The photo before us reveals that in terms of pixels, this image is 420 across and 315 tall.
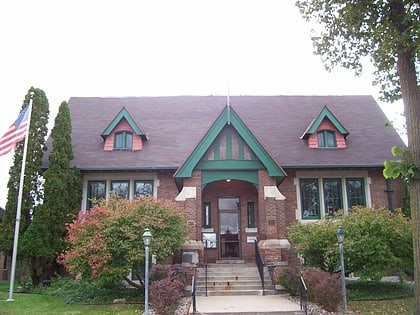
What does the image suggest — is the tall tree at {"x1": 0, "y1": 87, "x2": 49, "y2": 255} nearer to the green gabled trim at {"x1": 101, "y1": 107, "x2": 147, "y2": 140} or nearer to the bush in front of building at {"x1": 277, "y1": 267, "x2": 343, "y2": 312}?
the green gabled trim at {"x1": 101, "y1": 107, "x2": 147, "y2": 140}

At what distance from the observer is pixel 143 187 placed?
2002 centimetres

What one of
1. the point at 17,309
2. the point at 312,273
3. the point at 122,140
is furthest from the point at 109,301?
the point at 122,140

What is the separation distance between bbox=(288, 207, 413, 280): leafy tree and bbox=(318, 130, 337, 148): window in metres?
6.67

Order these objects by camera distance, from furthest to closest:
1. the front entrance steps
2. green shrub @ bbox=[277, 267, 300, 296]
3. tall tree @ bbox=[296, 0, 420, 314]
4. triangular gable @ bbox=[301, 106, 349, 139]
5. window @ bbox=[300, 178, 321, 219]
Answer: triangular gable @ bbox=[301, 106, 349, 139], window @ bbox=[300, 178, 321, 219], the front entrance steps, green shrub @ bbox=[277, 267, 300, 296], tall tree @ bbox=[296, 0, 420, 314]

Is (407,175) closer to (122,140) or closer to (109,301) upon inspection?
(109,301)

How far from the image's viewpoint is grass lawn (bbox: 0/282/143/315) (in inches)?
472

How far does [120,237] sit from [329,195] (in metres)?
10.7

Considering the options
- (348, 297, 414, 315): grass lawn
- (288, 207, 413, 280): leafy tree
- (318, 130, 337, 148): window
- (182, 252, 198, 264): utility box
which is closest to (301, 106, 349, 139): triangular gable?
(318, 130, 337, 148): window

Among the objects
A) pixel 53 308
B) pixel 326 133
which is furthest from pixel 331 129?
pixel 53 308

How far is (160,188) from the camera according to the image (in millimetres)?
19812

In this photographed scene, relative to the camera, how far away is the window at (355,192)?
20.0 meters

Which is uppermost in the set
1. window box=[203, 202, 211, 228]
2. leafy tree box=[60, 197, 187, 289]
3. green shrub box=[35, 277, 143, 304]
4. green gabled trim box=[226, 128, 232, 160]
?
green gabled trim box=[226, 128, 232, 160]

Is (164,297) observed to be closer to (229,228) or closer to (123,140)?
(229,228)

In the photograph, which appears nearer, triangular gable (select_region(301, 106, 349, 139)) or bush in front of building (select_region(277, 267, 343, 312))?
bush in front of building (select_region(277, 267, 343, 312))
